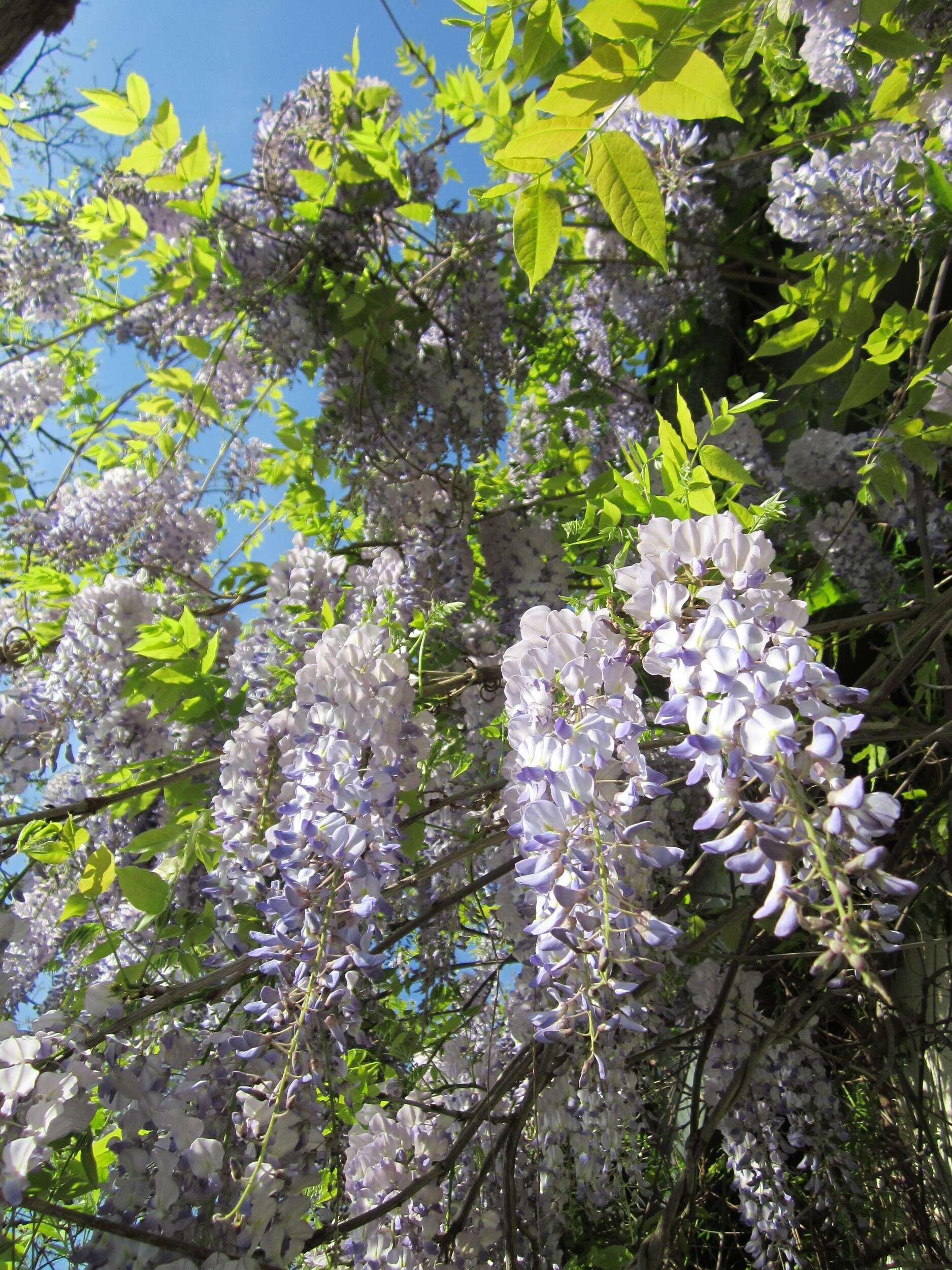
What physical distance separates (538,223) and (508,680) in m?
0.51

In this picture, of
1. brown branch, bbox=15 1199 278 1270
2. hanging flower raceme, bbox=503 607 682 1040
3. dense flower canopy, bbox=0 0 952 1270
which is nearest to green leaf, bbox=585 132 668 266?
dense flower canopy, bbox=0 0 952 1270

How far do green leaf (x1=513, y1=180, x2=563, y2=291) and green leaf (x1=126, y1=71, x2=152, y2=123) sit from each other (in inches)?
40.5

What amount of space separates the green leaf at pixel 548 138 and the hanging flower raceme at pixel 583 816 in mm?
504

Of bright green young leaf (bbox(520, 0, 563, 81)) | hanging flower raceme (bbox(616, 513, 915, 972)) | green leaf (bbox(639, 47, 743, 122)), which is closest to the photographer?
hanging flower raceme (bbox(616, 513, 915, 972))

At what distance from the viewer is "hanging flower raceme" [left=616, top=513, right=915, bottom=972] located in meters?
0.75

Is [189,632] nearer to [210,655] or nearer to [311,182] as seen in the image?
[210,655]

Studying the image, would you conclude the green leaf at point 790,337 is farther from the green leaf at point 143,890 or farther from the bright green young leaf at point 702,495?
the green leaf at point 143,890

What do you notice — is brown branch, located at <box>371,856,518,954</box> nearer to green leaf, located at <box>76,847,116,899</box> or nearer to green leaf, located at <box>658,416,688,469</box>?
green leaf, located at <box>76,847,116,899</box>

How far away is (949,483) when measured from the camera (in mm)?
2176

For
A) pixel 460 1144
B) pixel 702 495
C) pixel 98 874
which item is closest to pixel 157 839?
pixel 98 874

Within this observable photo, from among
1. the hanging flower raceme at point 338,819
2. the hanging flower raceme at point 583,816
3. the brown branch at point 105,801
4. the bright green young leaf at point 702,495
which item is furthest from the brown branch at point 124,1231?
the bright green young leaf at point 702,495

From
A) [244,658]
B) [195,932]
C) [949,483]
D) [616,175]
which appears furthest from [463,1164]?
[949,483]

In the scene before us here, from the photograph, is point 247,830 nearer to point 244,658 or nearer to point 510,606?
point 244,658

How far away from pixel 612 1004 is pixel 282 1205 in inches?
19.8
